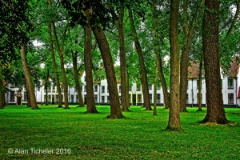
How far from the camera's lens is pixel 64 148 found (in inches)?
332

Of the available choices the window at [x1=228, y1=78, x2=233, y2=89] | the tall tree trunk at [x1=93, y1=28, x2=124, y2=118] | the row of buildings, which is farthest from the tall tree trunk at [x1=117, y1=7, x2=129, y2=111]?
the window at [x1=228, y1=78, x2=233, y2=89]

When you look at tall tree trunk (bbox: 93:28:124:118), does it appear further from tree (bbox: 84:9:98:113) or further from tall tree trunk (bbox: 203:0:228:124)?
tree (bbox: 84:9:98:113)

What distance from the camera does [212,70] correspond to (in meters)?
16.2

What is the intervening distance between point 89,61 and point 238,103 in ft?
153

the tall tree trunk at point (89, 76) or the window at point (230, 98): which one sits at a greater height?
the tall tree trunk at point (89, 76)

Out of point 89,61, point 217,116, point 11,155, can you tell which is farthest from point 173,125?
point 89,61

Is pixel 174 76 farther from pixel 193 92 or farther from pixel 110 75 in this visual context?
pixel 193 92

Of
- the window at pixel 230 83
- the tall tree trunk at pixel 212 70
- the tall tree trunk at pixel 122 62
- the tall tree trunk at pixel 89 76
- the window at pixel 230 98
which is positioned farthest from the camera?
the window at pixel 230 83

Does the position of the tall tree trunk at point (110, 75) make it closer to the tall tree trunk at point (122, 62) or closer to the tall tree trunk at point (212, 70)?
the tall tree trunk at point (212, 70)

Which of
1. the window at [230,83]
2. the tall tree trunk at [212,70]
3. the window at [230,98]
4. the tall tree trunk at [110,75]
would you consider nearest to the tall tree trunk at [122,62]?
the tall tree trunk at [110,75]

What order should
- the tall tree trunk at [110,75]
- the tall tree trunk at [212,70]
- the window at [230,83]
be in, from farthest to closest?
the window at [230,83] → the tall tree trunk at [110,75] → the tall tree trunk at [212,70]

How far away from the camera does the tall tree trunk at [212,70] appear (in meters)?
16.0

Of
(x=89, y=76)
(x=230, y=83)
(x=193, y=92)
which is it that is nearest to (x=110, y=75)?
(x=89, y=76)

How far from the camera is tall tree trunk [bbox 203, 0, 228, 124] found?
16.0m
